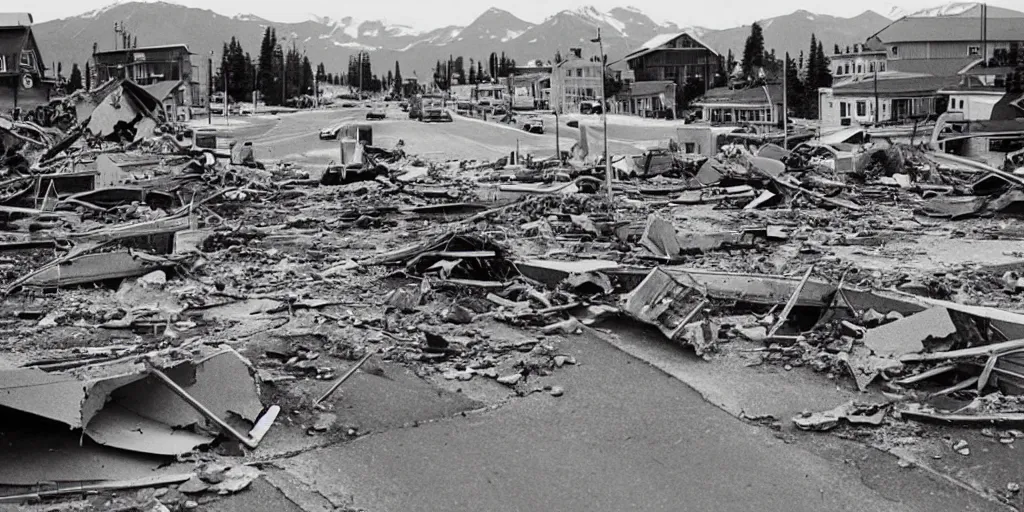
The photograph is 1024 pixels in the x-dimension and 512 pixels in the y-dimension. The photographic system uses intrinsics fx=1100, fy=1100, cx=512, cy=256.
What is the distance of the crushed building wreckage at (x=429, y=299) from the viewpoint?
6.76 meters

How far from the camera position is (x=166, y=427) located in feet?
21.8

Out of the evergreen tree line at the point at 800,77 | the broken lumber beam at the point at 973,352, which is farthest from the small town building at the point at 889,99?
the broken lumber beam at the point at 973,352

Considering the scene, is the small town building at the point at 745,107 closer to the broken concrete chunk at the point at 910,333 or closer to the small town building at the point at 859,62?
the small town building at the point at 859,62

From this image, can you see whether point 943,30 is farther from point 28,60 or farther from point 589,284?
point 589,284

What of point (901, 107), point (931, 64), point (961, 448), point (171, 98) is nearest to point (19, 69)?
point (171, 98)

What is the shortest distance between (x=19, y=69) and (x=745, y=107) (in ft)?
122

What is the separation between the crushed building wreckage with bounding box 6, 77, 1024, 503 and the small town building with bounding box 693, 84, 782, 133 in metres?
33.3

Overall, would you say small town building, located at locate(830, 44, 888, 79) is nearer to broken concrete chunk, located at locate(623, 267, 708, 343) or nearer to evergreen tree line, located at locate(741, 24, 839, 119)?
evergreen tree line, located at locate(741, 24, 839, 119)

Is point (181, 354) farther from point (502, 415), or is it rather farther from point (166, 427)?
point (502, 415)

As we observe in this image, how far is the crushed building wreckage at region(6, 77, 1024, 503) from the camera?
676 cm

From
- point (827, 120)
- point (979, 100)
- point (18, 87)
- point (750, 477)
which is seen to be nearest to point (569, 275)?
point (750, 477)

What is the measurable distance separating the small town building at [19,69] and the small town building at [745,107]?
3444cm

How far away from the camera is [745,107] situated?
5703 centimetres

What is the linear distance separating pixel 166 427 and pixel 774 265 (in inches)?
308
